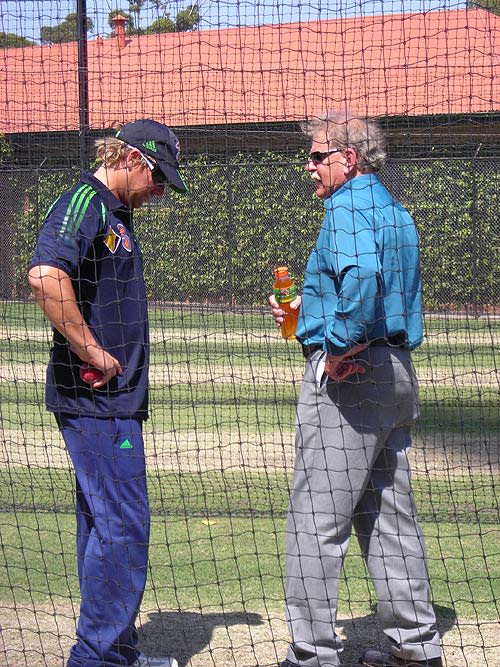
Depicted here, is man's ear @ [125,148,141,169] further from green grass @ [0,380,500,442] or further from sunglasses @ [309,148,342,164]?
green grass @ [0,380,500,442]

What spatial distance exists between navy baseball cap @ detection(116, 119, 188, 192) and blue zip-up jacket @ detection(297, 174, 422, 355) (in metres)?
0.59

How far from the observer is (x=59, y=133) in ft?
30.4

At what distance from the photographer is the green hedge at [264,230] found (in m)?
12.5

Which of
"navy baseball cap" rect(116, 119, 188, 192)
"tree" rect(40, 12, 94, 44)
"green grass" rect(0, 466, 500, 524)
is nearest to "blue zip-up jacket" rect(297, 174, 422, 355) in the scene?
"navy baseball cap" rect(116, 119, 188, 192)

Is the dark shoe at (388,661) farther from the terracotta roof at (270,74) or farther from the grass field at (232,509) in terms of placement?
the terracotta roof at (270,74)

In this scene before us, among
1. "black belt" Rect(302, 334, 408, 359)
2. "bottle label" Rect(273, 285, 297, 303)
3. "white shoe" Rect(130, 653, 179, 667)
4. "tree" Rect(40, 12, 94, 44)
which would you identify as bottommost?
"white shoe" Rect(130, 653, 179, 667)

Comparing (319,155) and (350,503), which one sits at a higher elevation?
(319,155)

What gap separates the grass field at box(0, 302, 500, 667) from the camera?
479 centimetres

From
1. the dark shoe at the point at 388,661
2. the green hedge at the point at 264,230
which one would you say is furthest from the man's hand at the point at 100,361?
the green hedge at the point at 264,230

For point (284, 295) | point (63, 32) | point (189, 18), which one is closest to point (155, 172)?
point (284, 295)

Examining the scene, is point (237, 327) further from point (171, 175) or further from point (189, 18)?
point (171, 175)

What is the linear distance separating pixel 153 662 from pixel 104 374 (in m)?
1.11

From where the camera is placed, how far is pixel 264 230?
12883 mm

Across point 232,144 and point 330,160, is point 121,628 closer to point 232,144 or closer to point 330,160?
point 330,160
